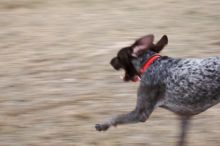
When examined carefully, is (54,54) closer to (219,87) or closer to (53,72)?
(53,72)

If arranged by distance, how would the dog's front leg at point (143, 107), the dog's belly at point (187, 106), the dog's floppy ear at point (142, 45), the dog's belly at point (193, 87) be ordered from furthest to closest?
the dog's floppy ear at point (142, 45) → the dog's front leg at point (143, 107) → the dog's belly at point (187, 106) → the dog's belly at point (193, 87)

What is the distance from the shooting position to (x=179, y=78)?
5312 mm

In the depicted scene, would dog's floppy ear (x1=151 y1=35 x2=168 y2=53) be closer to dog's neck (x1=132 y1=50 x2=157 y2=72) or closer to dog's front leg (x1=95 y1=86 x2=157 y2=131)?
dog's neck (x1=132 y1=50 x2=157 y2=72)

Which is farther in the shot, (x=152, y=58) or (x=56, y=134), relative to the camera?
(x=56, y=134)

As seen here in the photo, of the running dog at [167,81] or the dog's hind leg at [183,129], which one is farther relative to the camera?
the dog's hind leg at [183,129]

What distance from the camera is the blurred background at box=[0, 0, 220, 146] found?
20.5 ft

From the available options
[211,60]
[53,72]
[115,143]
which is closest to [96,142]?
[115,143]

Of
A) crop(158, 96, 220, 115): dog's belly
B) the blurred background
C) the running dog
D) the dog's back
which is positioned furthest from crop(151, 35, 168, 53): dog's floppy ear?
the blurred background

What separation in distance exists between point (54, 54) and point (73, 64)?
60cm

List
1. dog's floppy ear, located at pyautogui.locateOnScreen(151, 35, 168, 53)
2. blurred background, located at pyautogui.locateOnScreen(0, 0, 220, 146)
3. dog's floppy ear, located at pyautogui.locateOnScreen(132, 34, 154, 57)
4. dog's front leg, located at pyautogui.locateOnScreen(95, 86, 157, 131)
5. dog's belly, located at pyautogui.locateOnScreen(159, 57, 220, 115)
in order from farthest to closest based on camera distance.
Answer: blurred background, located at pyautogui.locateOnScreen(0, 0, 220, 146), dog's floppy ear, located at pyautogui.locateOnScreen(151, 35, 168, 53), dog's floppy ear, located at pyautogui.locateOnScreen(132, 34, 154, 57), dog's front leg, located at pyautogui.locateOnScreen(95, 86, 157, 131), dog's belly, located at pyautogui.locateOnScreen(159, 57, 220, 115)

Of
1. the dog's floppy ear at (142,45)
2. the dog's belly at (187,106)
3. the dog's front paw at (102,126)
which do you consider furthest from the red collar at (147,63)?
the dog's front paw at (102,126)

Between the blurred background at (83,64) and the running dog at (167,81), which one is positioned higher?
the running dog at (167,81)

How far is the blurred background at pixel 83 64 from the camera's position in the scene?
20.5 ft

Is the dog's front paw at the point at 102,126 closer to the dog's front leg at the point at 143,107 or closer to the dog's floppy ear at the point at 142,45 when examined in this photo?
the dog's front leg at the point at 143,107
